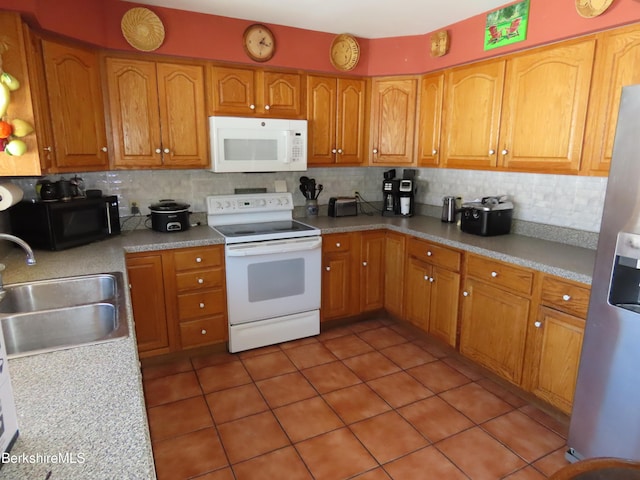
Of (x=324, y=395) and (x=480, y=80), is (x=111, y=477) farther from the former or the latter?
(x=480, y=80)

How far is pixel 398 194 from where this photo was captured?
3.63 metres

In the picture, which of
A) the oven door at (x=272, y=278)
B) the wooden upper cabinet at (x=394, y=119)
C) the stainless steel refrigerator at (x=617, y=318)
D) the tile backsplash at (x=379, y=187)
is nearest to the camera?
the stainless steel refrigerator at (x=617, y=318)

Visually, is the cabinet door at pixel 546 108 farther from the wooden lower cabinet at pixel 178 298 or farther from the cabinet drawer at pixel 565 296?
the wooden lower cabinet at pixel 178 298

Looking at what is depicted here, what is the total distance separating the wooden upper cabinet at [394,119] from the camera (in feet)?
11.0

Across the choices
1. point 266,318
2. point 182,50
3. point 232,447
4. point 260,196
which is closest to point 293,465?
point 232,447

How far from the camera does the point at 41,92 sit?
2207mm

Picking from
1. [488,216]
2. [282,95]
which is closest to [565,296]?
[488,216]

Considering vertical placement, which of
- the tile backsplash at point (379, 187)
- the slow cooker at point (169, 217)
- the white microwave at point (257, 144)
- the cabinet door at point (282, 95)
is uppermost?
the cabinet door at point (282, 95)

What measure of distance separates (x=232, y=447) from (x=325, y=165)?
222cm

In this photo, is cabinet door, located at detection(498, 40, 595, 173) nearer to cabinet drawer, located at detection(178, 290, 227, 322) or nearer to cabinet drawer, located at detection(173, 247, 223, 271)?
cabinet drawer, located at detection(173, 247, 223, 271)

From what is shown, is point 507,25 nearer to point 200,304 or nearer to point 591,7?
point 591,7

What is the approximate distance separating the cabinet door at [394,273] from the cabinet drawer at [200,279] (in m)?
1.40

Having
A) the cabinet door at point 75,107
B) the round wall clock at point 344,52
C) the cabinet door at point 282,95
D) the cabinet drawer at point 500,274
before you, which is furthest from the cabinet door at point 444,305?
the cabinet door at point 75,107

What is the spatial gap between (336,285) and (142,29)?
7.50 ft
